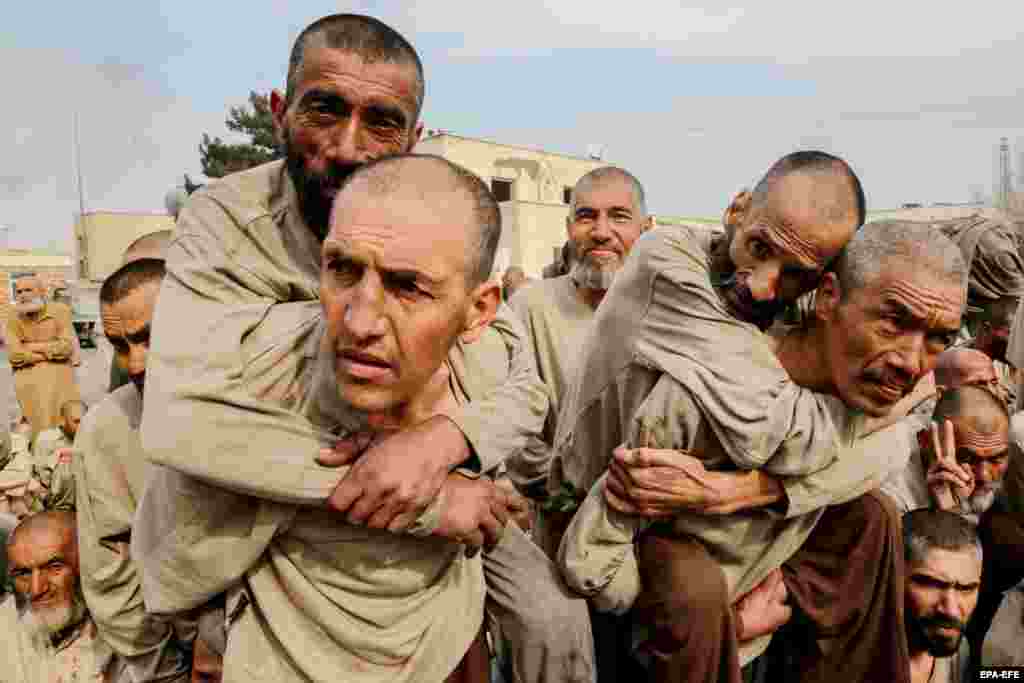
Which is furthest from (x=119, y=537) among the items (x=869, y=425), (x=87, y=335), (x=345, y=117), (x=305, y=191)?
(x=87, y=335)

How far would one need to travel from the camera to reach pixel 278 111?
2324mm

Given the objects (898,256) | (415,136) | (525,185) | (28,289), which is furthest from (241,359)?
(525,185)

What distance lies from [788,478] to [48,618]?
9.29ft

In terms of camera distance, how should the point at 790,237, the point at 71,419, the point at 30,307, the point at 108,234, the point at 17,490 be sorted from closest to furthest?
1. the point at 790,237
2. the point at 17,490
3. the point at 71,419
4. the point at 30,307
5. the point at 108,234

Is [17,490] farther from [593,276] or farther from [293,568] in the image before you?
Answer: [293,568]

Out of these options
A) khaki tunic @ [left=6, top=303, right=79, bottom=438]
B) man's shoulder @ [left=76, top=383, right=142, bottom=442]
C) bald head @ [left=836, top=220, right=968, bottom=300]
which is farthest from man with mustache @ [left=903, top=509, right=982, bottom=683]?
khaki tunic @ [left=6, top=303, right=79, bottom=438]

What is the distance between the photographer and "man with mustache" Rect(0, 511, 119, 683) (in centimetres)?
292

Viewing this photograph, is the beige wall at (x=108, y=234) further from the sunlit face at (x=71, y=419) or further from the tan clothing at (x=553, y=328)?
the tan clothing at (x=553, y=328)

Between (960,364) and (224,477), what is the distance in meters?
4.01

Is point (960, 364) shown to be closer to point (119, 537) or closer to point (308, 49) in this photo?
point (308, 49)

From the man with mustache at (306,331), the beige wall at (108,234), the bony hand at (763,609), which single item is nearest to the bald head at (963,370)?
the bony hand at (763,609)

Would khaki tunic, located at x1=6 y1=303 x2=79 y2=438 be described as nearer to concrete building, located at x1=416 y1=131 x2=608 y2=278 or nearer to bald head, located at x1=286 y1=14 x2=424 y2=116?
bald head, located at x1=286 y1=14 x2=424 y2=116

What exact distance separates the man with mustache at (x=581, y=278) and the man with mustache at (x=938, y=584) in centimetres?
160

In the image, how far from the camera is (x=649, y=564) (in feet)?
7.21
